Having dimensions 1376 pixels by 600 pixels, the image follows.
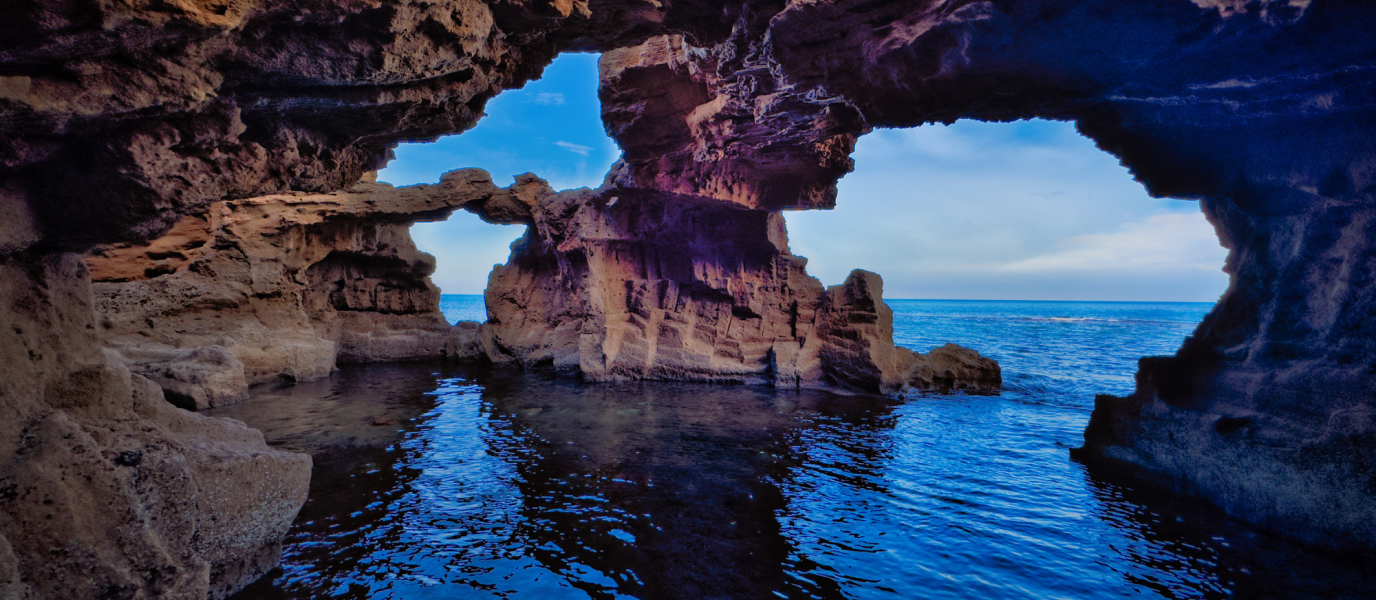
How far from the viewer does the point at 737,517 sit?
614 centimetres

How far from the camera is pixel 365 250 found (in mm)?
17812

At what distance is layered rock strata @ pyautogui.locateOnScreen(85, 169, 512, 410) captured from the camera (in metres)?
10.8

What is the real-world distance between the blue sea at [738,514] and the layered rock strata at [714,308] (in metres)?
3.27

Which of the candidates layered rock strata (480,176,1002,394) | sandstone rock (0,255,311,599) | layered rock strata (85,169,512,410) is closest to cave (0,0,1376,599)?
sandstone rock (0,255,311,599)

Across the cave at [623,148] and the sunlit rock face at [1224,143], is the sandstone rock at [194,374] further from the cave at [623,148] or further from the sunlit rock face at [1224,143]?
the sunlit rock face at [1224,143]

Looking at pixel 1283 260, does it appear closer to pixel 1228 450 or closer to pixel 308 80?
pixel 1228 450

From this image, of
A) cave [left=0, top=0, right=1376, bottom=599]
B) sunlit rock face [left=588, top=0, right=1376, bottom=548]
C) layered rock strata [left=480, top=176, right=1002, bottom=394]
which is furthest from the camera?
layered rock strata [left=480, top=176, right=1002, bottom=394]

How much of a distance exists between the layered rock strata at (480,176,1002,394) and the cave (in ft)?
12.6

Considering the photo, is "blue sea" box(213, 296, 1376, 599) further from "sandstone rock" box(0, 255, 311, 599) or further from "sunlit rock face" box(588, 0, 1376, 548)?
"sandstone rock" box(0, 255, 311, 599)

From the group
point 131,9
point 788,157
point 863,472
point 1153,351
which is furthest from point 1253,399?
point 1153,351

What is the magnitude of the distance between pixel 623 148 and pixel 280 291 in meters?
10.1

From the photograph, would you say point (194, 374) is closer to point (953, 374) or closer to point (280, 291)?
point (280, 291)

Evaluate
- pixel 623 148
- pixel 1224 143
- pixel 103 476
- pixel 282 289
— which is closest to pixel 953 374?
pixel 1224 143

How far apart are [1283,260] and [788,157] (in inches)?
290
